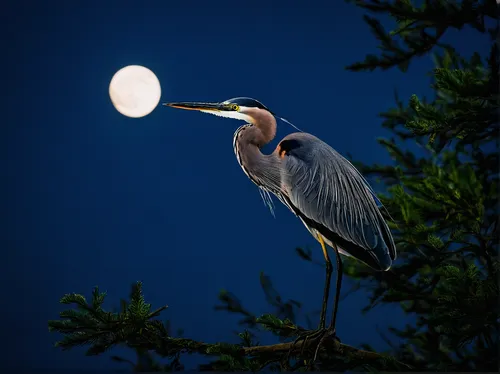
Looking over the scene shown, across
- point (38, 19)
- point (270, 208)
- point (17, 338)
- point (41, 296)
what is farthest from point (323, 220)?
point (38, 19)

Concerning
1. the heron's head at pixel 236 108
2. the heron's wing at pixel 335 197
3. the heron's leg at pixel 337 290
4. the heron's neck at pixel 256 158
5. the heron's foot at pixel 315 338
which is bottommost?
the heron's foot at pixel 315 338

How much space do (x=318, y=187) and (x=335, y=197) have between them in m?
0.08

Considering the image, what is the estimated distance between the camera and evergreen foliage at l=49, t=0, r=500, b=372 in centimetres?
170

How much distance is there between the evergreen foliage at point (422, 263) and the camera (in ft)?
5.57

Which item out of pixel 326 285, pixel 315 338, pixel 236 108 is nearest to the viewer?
pixel 315 338

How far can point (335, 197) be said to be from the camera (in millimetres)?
2109

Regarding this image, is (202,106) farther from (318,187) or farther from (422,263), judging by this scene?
(422,263)

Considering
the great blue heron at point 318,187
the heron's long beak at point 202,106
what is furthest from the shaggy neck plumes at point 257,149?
the heron's long beak at point 202,106

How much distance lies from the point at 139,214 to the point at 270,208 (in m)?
0.55

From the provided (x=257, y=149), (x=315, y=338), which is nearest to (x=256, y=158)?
(x=257, y=149)

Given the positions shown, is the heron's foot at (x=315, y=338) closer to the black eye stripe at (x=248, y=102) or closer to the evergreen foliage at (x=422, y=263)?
the evergreen foliage at (x=422, y=263)

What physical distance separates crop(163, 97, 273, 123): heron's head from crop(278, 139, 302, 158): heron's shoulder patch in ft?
0.47

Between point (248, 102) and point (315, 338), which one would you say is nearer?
point (315, 338)

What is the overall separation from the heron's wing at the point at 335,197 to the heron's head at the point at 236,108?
160mm
